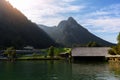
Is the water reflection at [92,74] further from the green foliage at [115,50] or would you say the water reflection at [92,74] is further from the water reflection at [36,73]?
the green foliage at [115,50]

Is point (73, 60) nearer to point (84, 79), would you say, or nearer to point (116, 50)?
point (116, 50)

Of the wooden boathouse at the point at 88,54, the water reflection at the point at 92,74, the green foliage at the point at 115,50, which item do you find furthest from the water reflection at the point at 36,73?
the wooden boathouse at the point at 88,54

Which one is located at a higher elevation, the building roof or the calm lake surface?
the building roof

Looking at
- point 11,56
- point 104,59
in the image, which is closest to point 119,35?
point 104,59

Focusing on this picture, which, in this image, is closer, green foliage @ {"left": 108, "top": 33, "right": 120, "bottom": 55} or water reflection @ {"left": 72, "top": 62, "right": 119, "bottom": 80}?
water reflection @ {"left": 72, "top": 62, "right": 119, "bottom": 80}

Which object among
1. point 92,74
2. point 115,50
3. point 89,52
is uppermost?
point 115,50

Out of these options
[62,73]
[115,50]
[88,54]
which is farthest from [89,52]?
[62,73]

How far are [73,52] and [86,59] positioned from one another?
16.4 ft

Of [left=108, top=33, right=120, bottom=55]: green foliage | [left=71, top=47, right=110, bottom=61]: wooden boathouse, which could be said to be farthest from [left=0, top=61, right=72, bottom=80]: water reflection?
[left=71, top=47, right=110, bottom=61]: wooden boathouse

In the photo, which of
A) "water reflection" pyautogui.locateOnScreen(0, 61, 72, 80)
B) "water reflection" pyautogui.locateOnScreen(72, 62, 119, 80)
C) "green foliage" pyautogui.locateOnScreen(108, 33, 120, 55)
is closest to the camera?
"water reflection" pyautogui.locateOnScreen(72, 62, 119, 80)

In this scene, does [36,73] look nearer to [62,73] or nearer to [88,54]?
[62,73]

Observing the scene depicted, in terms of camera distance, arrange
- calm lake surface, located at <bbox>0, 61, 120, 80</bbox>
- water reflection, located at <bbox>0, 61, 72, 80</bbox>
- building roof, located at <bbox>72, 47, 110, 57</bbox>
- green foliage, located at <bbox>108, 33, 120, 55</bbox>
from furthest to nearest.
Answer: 1. building roof, located at <bbox>72, 47, 110, 57</bbox>
2. green foliage, located at <bbox>108, 33, 120, 55</bbox>
3. water reflection, located at <bbox>0, 61, 72, 80</bbox>
4. calm lake surface, located at <bbox>0, 61, 120, 80</bbox>

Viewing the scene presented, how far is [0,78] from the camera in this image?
50.2 metres

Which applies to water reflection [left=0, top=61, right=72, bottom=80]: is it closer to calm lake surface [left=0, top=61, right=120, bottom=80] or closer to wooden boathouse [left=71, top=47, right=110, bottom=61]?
calm lake surface [left=0, top=61, right=120, bottom=80]
